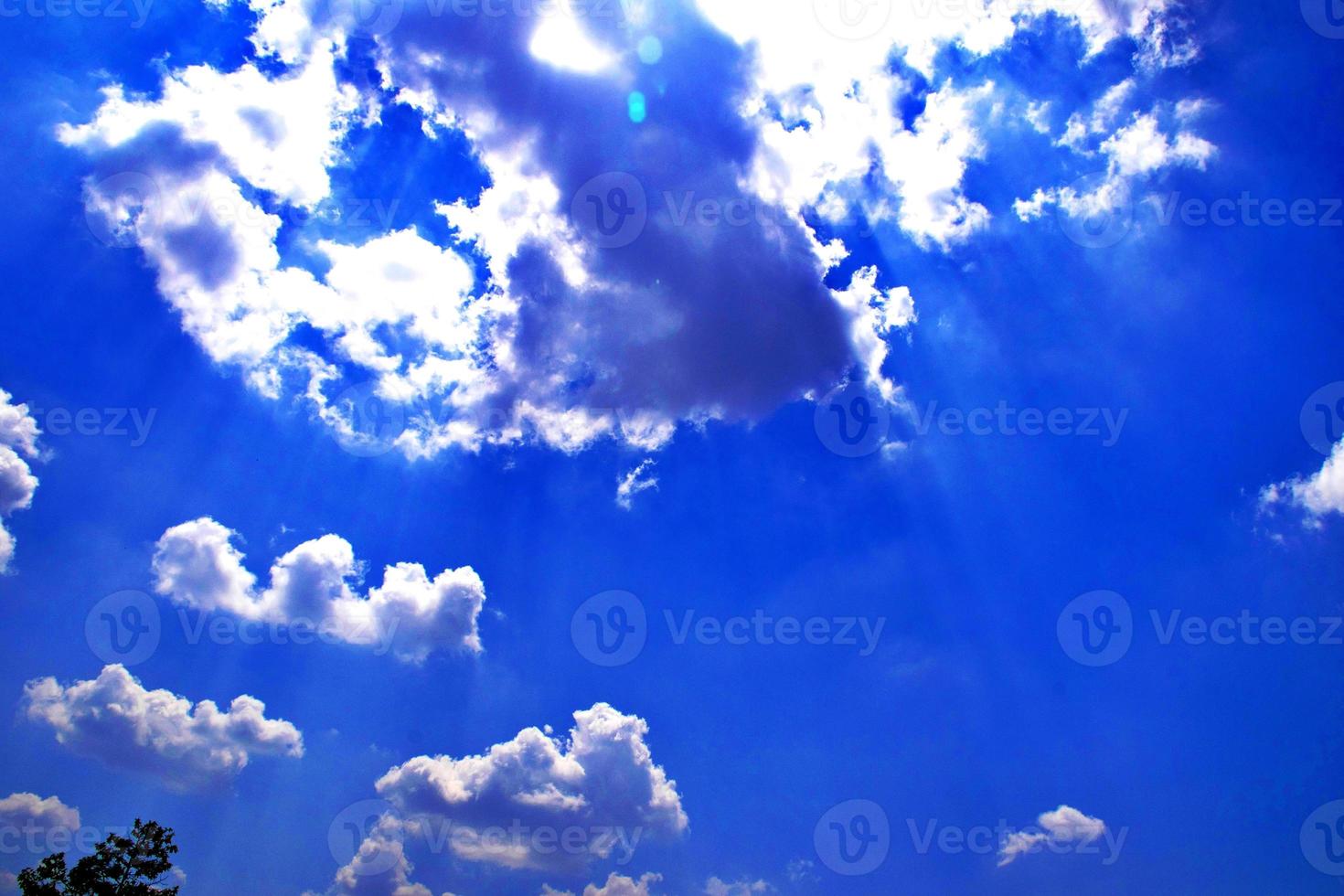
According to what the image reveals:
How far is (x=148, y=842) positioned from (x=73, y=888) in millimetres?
6650

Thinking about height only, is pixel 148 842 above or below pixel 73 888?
above

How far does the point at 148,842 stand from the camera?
154ft

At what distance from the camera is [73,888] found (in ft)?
152
